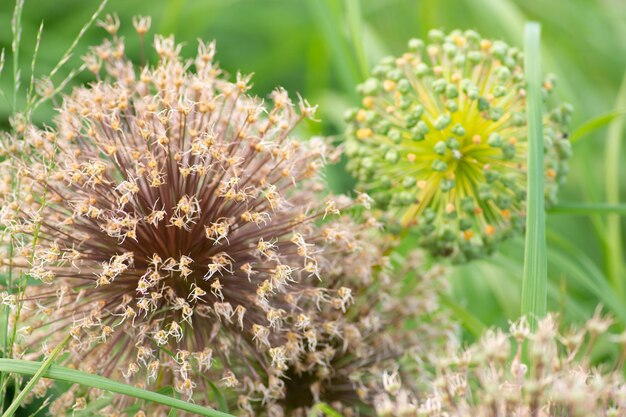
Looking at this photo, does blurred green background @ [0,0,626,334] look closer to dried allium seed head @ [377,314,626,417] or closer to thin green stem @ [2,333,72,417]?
dried allium seed head @ [377,314,626,417]

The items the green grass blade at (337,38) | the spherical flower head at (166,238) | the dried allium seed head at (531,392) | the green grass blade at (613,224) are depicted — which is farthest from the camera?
the green grass blade at (613,224)

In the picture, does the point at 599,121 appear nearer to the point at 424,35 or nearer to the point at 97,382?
the point at 424,35

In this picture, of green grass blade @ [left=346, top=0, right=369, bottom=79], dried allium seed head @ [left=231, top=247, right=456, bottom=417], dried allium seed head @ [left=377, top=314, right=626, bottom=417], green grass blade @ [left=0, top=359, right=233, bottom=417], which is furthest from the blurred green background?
green grass blade @ [left=0, top=359, right=233, bottom=417]

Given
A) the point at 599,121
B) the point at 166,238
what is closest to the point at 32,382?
the point at 166,238

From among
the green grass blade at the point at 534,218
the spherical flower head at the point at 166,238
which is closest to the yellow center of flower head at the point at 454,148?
the green grass blade at the point at 534,218

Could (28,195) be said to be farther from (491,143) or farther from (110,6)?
(110,6)

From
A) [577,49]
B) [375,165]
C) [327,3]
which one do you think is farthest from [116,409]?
[577,49]

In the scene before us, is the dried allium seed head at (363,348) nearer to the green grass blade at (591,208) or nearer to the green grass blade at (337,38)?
the green grass blade at (591,208)
